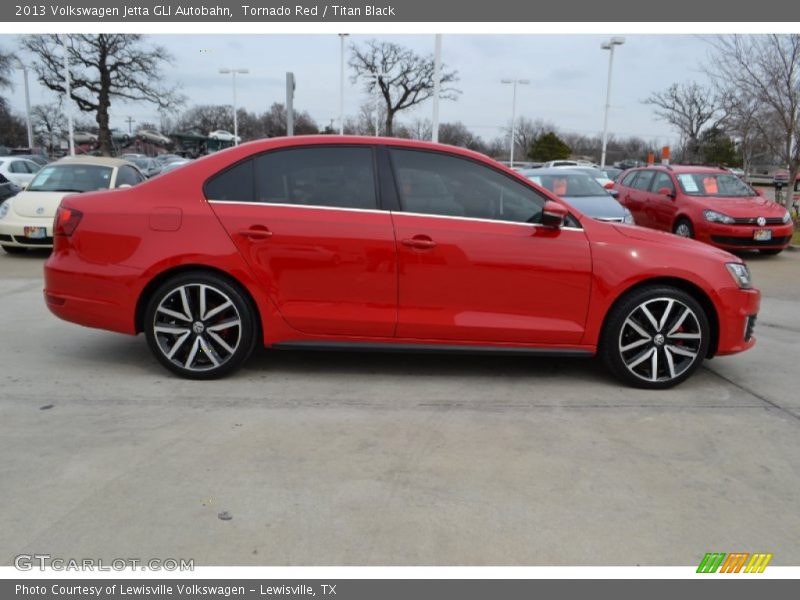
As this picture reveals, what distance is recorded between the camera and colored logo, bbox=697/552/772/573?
8.59 feet

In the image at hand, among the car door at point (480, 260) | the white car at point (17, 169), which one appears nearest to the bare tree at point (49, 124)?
the white car at point (17, 169)

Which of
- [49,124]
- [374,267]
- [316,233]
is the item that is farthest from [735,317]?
[49,124]

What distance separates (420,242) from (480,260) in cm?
41

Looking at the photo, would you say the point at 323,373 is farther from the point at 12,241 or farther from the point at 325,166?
the point at 12,241

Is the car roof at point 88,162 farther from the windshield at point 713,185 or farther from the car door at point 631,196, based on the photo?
the windshield at point 713,185

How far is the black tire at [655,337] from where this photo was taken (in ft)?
14.8

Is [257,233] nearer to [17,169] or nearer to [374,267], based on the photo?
[374,267]

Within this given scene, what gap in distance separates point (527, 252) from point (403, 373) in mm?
1269

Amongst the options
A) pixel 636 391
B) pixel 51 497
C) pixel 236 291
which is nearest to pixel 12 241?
pixel 236 291

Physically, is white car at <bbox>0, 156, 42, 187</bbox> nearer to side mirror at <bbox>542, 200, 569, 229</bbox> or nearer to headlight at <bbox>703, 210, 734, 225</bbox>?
headlight at <bbox>703, 210, 734, 225</bbox>

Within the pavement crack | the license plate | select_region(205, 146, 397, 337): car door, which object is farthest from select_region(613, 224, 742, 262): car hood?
the license plate

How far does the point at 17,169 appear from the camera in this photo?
59.8 feet

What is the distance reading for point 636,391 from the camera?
4.59m

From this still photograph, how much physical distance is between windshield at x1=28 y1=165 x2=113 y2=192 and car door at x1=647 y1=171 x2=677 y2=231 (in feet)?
31.6
